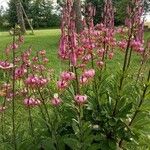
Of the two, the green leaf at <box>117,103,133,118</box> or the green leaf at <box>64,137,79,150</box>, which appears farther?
the green leaf at <box>117,103,133,118</box>

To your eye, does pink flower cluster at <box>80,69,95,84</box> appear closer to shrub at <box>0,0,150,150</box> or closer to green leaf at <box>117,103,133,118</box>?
shrub at <box>0,0,150,150</box>

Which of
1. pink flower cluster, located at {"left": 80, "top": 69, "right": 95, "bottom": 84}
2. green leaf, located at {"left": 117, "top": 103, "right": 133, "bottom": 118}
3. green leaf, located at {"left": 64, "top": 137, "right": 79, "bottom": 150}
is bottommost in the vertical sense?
green leaf, located at {"left": 64, "top": 137, "right": 79, "bottom": 150}

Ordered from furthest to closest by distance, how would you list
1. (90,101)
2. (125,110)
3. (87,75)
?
(90,101) → (125,110) → (87,75)

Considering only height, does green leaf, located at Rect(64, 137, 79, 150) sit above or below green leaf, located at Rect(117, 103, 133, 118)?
below

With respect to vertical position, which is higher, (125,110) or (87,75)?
(87,75)

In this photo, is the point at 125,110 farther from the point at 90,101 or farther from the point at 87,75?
the point at 87,75

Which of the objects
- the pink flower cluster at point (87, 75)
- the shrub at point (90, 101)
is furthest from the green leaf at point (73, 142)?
the pink flower cluster at point (87, 75)

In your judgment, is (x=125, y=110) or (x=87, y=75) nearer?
(x=87, y=75)

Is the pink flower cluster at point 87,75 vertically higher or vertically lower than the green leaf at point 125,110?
higher

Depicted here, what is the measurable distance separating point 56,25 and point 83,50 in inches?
2203

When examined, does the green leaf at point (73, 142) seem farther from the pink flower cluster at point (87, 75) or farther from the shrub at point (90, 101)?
the pink flower cluster at point (87, 75)

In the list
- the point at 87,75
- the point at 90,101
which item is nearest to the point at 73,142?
the point at 87,75

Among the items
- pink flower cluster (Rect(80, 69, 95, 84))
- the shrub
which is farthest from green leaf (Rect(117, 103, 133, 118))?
pink flower cluster (Rect(80, 69, 95, 84))

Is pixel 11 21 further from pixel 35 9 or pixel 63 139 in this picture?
pixel 63 139
